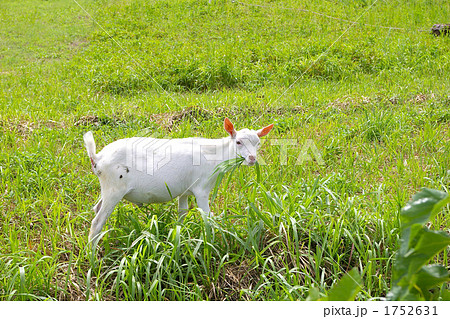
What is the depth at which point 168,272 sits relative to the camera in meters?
3.01

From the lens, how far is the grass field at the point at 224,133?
3.16 metres

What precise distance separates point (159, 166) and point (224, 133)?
249 cm

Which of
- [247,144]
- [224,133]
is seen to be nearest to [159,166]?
[247,144]

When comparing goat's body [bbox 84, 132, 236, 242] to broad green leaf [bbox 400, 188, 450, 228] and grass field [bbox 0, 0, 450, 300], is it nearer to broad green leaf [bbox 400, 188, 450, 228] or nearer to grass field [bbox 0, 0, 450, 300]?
grass field [bbox 0, 0, 450, 300]

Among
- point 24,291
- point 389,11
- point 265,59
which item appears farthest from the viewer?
point 389,11

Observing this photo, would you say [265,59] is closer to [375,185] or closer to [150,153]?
[375,185]

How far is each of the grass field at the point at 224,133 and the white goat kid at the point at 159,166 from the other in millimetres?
235

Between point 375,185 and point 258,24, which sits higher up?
point 258,24

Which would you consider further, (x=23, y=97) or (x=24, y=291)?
(x=23, y=97)

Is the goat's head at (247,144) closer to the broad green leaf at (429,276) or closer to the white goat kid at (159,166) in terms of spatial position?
the white goat kid at (159,166)

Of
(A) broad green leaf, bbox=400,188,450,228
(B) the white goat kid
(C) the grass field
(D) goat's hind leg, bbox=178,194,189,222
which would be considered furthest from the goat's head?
(A) broad green leaf, bbox=400,188,450,228

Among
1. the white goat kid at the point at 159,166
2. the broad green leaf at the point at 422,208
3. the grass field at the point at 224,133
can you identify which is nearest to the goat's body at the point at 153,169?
the white goat kid at the point at 159,166

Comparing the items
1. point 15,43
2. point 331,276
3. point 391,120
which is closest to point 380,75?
point 391,120

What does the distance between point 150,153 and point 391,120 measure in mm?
3764
